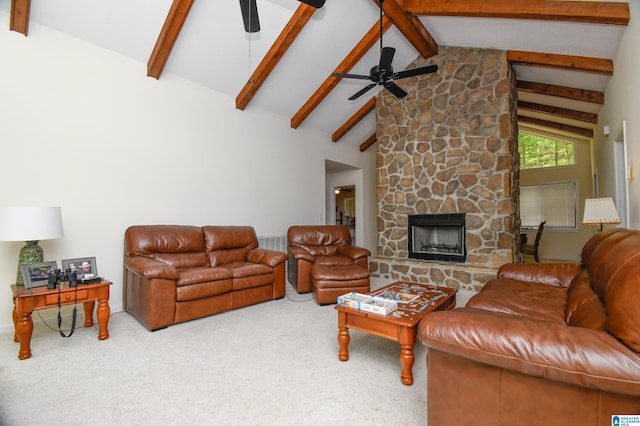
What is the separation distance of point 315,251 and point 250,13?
3.20 m

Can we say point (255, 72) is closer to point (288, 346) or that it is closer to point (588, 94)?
point (288, 346)

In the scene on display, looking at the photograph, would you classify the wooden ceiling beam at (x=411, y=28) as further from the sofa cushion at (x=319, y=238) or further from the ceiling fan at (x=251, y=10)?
the sofa cushion at (x=319, y=238)

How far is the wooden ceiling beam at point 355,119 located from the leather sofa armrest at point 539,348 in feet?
17.1

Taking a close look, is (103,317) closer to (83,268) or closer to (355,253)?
(83,268)

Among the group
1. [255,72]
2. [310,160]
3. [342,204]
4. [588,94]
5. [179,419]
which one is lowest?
[179,419]

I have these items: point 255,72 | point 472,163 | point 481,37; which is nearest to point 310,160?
point 255,72

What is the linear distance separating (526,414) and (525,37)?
438 cm

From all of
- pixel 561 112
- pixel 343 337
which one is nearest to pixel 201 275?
pixel 343 337

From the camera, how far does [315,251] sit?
4.69 meters

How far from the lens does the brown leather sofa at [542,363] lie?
0.94 metres

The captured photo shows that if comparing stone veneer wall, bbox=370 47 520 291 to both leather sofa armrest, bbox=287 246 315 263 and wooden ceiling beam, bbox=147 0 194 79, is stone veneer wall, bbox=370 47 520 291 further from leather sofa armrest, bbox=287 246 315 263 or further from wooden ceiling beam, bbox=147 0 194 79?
wooden ceiling beam, bbox=147 0 194 79

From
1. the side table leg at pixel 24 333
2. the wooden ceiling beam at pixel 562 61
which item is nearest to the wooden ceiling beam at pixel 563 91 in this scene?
the wooden ceiling beam at pixel 562 61

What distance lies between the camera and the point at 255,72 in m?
4.20

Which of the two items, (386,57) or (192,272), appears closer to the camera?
(192,272)
